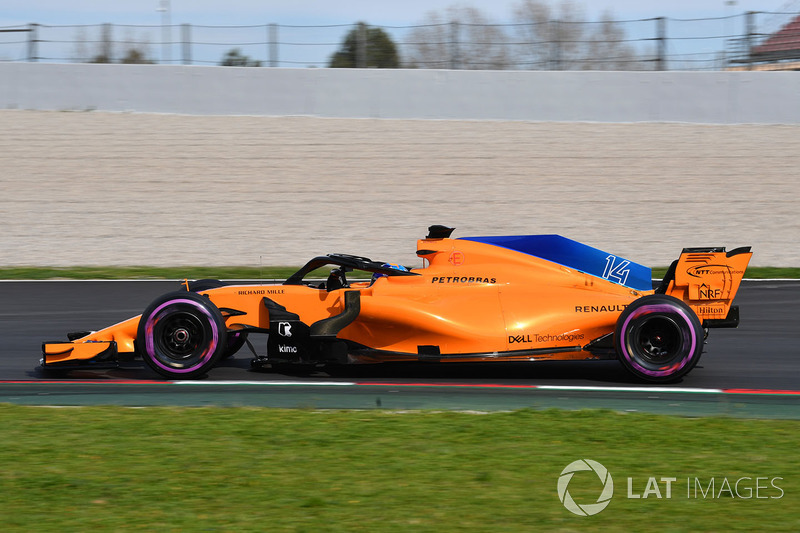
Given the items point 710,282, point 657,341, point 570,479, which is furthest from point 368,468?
point 710,282

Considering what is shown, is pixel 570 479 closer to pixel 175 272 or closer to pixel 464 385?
pixel 464 385

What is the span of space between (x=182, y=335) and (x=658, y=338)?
3945 millimetres

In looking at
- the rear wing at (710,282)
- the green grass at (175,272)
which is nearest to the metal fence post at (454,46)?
the green grass at (175,272)

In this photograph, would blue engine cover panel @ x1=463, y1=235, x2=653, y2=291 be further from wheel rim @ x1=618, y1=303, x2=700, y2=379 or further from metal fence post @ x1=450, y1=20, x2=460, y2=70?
metal fence post @ x1=450, y1=20, x2=460, y2=70

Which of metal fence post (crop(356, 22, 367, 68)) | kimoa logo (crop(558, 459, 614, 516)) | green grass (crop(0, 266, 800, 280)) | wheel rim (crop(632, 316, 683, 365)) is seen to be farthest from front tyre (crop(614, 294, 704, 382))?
metal fence post (crop(356, 22, 367, 68))

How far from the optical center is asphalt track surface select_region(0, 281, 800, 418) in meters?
6.64

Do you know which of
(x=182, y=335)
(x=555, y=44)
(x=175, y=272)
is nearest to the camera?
(x=182, y=335)

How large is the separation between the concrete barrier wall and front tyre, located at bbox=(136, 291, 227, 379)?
52.0ft

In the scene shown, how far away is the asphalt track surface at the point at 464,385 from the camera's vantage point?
6645mm

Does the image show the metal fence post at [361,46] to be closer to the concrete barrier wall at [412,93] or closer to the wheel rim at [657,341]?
the concrete barrier wall at [412,93]

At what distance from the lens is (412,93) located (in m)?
22.6

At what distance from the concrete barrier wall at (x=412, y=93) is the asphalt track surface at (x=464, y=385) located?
13.5 metres

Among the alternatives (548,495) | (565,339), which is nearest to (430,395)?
(565,339)

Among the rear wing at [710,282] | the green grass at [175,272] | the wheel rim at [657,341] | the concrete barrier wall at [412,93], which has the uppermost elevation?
the concrete barrier wall at [412,93]
